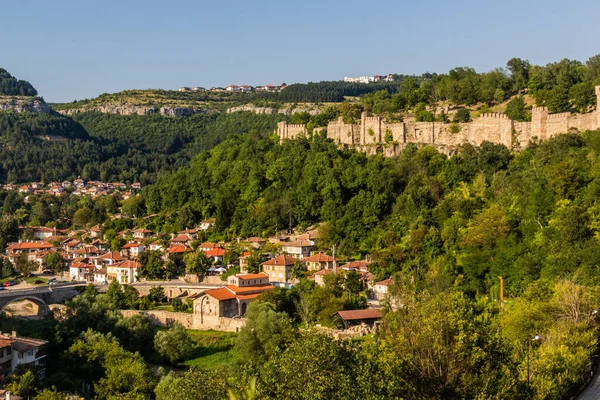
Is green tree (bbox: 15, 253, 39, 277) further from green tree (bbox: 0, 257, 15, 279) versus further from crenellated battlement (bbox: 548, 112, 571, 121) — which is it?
crenellated battlement (bbox: 548, 112, 571, 121)

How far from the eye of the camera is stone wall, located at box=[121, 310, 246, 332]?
32719mm

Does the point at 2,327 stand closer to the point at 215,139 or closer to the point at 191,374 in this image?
the point at 191,374

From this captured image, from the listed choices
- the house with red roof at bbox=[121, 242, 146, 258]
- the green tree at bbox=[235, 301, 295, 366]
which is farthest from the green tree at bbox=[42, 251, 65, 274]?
the green tree at bbox=[235, 301, 295, 366]

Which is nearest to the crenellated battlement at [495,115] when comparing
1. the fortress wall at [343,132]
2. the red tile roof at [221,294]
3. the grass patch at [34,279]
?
the fortress wall at [343,132]

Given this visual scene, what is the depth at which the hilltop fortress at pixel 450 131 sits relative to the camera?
3709 centimetres

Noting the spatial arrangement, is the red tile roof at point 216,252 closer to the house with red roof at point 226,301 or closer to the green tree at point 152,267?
the green tree at point 152,267

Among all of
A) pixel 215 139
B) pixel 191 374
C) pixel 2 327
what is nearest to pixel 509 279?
pixel 191 374

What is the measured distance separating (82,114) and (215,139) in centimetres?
3844

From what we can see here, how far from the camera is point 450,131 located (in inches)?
1660

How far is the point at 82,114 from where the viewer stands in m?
120

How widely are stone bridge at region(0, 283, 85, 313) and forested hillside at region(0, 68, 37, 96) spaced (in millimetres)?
94175

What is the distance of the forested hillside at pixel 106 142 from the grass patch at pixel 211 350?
4707 cm

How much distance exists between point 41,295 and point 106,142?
231 ft

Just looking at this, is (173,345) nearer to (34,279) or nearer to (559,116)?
(34,279)
